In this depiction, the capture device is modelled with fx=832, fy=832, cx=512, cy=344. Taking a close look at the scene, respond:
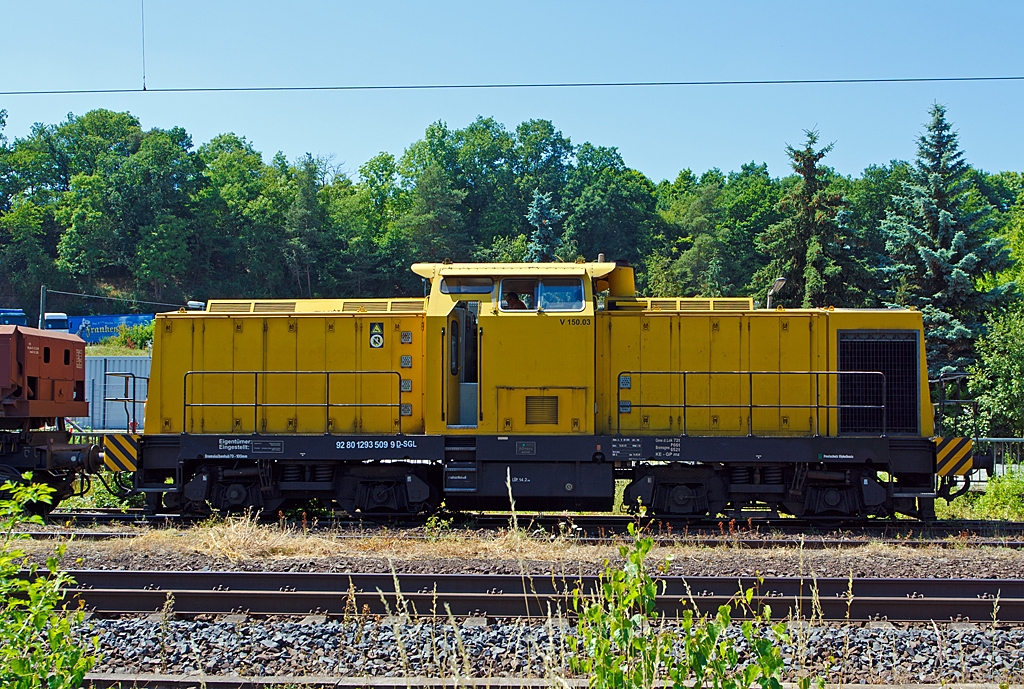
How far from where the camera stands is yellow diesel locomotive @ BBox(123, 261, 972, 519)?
37.6ft

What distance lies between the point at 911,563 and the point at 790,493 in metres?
2.55

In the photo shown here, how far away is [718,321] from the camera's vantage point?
11.9 metres

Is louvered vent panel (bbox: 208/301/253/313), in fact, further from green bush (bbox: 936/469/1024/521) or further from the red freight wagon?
green bush (bbox: 936/469/1024/521)

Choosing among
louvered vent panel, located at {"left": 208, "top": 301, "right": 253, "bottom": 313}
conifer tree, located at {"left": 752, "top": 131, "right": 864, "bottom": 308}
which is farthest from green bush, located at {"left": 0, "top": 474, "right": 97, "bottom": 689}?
conifer tree, located at {"left": 752, "top": 131, "right": 864, "bottom": 308}

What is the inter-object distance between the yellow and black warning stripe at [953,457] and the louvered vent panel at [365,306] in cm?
805

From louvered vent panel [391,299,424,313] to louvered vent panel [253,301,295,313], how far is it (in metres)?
1.55

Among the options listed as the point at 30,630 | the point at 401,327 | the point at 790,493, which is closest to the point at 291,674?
the point at 30,630

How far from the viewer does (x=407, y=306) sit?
41.3 ft

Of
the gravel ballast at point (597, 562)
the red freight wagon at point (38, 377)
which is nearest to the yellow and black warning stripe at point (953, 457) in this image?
the gravel ballast at point (597, 562)

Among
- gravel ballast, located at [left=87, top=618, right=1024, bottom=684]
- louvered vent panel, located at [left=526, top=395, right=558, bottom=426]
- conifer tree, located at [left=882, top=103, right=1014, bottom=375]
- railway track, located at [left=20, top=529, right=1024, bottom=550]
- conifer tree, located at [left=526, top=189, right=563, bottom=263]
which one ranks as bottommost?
gravel ballast, located at [left=87, top=618, right=1024, bottom=684]

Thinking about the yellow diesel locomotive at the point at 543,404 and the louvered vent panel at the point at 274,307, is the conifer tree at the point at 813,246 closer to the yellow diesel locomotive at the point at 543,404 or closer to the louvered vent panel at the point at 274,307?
the yellow diesel locomotive at the point at 543,404

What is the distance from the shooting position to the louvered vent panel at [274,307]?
41.7 ft

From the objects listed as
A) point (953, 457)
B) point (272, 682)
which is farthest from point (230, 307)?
point (953, 457)

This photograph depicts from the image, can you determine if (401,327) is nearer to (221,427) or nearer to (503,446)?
(503,446)
